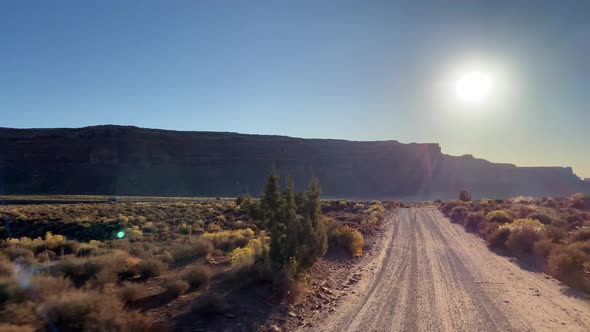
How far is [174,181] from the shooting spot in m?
98.5

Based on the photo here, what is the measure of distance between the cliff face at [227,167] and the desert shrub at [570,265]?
86653mm

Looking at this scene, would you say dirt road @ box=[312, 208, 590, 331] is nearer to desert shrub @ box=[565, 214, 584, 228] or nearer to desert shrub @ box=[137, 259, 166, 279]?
desert shrub @ box=[137, 259, 166, 279]

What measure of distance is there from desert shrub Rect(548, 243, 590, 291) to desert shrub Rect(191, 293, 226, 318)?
11.1 metres

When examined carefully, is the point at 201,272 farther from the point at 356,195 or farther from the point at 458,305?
the point at 356,195

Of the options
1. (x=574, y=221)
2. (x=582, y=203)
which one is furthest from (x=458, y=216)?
(x=582, y=203)

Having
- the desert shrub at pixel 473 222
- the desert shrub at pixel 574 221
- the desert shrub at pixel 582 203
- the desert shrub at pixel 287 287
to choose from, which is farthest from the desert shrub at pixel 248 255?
the desert shrub at pixel 582 203

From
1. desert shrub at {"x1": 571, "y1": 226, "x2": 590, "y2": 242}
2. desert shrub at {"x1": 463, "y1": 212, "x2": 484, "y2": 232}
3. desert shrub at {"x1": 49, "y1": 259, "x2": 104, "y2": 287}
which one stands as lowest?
desert shrub at {"x1": 463, "y1": 212, "x2": 484, "y2": 232}

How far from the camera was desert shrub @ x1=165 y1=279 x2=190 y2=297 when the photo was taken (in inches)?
350

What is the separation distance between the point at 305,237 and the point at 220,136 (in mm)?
106202

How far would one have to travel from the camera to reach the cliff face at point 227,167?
9162 cm

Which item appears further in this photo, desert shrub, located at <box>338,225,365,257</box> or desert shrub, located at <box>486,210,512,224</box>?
desert shrub, located at <box>486,210,512,224</box>

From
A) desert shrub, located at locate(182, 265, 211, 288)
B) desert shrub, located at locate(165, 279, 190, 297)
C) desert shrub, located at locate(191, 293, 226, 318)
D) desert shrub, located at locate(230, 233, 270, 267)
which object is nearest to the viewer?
desert shrub, located at locate(191, 293, 226, 318)

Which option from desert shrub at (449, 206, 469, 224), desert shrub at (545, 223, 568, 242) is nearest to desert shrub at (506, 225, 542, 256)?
desert shrub at (545, 223, 568, 242)

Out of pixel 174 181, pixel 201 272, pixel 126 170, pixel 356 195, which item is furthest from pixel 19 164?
pixel 201 272
